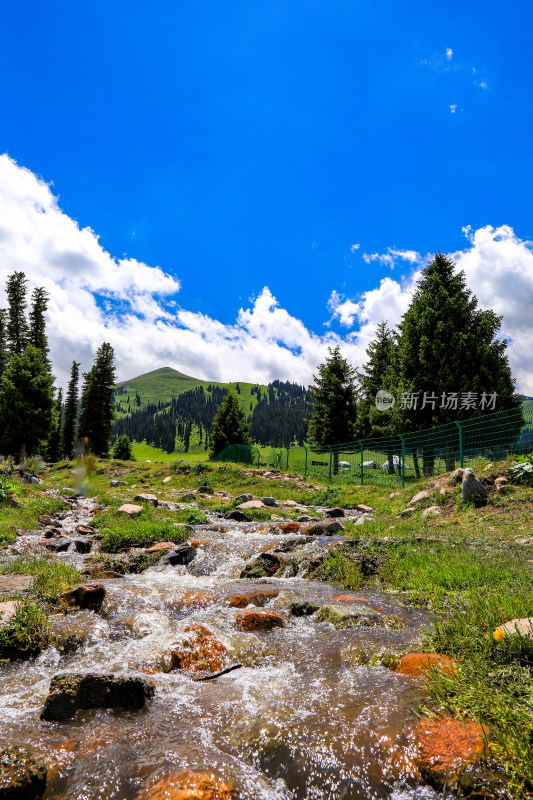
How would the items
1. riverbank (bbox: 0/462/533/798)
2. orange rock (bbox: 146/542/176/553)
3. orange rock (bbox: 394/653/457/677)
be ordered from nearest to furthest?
1. riverbank (bbox: 0/462/533/798)
2. orange rock (bbox: 394/653/457/677)
3. orange rock (bbox: 146/542/176/553)

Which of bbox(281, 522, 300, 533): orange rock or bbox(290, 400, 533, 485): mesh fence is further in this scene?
bbox(290, 400, 533, 485): mesh fence

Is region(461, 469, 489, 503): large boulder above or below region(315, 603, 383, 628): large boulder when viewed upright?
above

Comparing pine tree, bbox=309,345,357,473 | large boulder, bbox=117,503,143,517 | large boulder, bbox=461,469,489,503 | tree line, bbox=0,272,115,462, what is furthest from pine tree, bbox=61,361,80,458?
large boulder, bbox=461,469,489,503

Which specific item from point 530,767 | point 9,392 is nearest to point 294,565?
point 530,767

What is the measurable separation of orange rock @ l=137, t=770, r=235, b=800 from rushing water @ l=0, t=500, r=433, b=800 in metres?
0.08

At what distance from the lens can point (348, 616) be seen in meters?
4.83

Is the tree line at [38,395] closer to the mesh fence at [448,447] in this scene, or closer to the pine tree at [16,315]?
the pine tree at [16,315]

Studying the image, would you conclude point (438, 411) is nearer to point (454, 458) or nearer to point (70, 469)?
point (454, 458)

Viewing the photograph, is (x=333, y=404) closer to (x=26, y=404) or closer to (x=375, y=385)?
(x=375, y=385)

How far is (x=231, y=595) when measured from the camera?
5957 millimetres

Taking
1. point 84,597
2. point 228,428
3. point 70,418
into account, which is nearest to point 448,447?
point 84,597

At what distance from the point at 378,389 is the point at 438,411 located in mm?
11302

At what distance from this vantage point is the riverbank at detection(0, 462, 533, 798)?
2584 mm

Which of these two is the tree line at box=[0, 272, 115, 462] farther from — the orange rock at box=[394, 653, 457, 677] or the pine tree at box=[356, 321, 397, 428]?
the orange rock at box=[394, 653, 457, 677]
